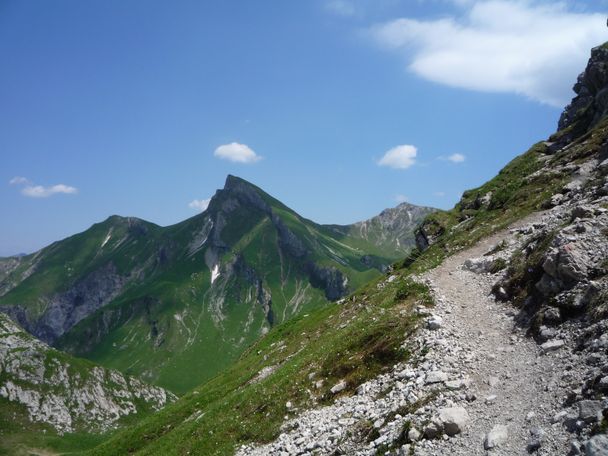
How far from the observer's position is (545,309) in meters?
18.7

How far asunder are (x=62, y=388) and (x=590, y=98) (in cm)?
19130

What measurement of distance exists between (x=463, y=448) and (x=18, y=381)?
188650mm

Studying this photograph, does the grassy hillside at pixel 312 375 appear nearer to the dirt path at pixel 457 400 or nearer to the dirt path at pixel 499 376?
the dirt path at pixel 457 400

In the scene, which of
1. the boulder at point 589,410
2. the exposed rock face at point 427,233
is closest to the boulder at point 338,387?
the boulder at point 589,410

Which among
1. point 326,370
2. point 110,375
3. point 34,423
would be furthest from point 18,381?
point 326,370

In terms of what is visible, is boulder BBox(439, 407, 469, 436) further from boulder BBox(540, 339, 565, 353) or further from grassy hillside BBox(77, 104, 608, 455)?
grassy hillside BBox(77, 104, 608, 455)

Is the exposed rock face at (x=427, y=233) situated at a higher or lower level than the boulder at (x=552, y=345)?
A: higher

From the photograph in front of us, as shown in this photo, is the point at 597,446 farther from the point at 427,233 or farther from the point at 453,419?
the point at 427,233

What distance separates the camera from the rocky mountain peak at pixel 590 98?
65188mm

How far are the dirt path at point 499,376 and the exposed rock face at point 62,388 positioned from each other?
169 metres

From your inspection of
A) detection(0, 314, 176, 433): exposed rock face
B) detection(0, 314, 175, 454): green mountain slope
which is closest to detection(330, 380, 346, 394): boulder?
detection(0, 314, 175, 454): green mountain slope

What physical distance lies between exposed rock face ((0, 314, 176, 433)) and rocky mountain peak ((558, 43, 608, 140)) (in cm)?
17138

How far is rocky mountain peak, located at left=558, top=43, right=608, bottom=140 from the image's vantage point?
65188 millimetres

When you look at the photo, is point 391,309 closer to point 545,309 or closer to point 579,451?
point 545,309
